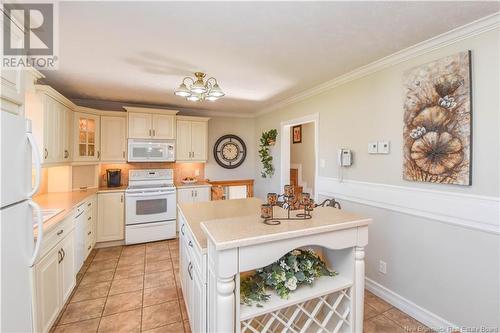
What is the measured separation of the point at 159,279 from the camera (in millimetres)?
2797

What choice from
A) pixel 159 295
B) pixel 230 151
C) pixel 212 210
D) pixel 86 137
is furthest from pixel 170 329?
pixel 230 151

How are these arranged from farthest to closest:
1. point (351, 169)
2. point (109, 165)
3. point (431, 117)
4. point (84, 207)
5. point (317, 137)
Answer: point (109, 165) < point (317, 137) < point (84, 207) < point (351, 169) < point (431, 117)

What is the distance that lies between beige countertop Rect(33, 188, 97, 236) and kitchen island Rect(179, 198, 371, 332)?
120 centimetres

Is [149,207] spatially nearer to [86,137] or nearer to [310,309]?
[86,137]

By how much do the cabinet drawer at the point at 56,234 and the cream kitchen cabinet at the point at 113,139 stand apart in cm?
169

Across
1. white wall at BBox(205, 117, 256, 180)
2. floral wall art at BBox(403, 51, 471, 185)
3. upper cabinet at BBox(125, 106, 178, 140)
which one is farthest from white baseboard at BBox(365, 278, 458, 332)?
upper cabinet at BBox(125, 106, 178, 140)

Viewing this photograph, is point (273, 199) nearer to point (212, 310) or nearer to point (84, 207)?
point (212, 310)

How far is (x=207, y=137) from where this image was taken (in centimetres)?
480

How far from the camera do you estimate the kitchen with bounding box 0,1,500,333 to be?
4.49ft

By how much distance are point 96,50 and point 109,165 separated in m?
2.53

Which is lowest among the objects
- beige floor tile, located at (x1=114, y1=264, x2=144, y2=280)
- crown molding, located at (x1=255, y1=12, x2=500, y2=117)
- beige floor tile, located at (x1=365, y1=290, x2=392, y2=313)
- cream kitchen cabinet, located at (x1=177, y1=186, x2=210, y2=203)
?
beige floor tile, located at (x1=365, y1=290, x2=392, y2=313)

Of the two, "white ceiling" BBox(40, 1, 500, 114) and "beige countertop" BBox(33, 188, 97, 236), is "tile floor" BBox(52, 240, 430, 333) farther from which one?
"white ceiling" BBox(40, 1, 500, 114)

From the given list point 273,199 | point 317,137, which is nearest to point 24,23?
point 273,199

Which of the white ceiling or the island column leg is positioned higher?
the white ceiling
